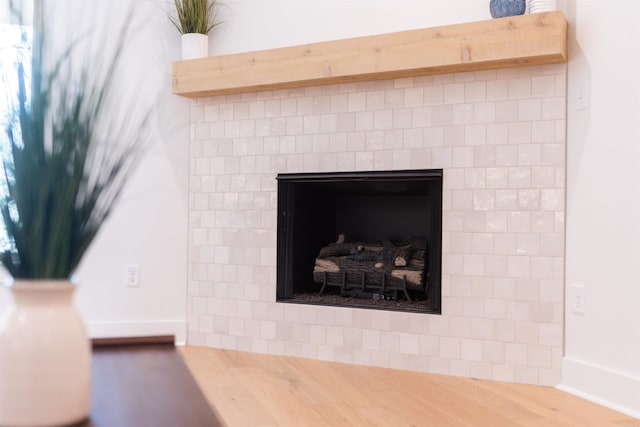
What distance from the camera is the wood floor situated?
2311 mm

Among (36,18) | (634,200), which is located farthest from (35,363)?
(634,200)

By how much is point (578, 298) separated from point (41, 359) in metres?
2.41

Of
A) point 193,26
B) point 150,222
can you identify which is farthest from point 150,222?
point 193,26

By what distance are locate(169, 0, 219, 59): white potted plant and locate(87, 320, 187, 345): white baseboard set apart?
1.49 m

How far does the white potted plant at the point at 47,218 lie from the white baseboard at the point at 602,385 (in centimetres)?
224

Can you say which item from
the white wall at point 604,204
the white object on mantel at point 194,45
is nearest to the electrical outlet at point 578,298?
the white wall at point 604,204

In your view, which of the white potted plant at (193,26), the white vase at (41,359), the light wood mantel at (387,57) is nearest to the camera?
the white vase at (41,359)

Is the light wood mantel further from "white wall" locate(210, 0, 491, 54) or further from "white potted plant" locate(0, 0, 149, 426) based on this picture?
"white potted plant" locate(0, 0, 149, 426)

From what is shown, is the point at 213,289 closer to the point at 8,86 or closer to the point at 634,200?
the point at 634,200

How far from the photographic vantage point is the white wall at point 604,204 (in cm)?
247

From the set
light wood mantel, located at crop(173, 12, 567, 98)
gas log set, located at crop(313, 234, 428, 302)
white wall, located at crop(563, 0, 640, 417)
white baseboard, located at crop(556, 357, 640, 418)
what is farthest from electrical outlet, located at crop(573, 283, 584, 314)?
light wood mantel, located at crop(173, 12, 567, 98)

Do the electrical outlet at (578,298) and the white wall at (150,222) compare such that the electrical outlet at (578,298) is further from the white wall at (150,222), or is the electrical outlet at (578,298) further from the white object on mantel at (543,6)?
the white wall at (150,222)

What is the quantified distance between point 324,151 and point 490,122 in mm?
857

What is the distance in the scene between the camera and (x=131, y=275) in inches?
138
